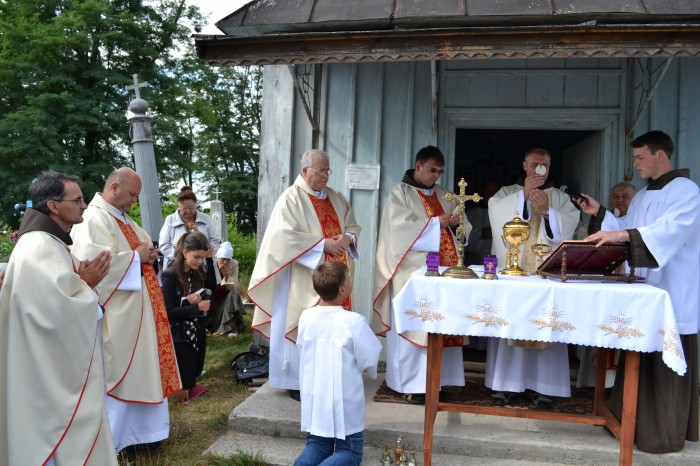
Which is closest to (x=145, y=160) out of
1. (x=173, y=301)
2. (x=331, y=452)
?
(x=173, y=301)

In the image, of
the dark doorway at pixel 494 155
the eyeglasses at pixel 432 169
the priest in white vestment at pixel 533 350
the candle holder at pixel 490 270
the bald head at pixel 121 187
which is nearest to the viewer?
the candle holder at pixel 490 270

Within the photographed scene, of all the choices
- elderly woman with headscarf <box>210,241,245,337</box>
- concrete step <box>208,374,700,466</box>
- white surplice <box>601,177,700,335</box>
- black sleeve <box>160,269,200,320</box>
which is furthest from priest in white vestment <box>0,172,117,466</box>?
elderly woman with headscarf <box>210,241,245,337</box>

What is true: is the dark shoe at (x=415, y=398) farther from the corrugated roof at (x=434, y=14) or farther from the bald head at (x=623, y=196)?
the corrugated roof at (x=434, y=14)

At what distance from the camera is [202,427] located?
16.3ft

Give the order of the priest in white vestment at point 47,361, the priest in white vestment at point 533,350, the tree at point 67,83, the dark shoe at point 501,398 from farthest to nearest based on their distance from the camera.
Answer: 1. the tree at point 67,83
2. the dark shoe at point 501,398
3. the priest in white vestment at point 533,350
4. the priest in white vestment at point 47,361

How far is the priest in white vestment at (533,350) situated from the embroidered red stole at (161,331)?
8.10 ft

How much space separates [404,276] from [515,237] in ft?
3.90

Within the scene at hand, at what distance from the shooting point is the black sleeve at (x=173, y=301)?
17.4 feet

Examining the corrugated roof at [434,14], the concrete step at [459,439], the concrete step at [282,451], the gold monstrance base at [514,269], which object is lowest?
the concrete step at [282,451]

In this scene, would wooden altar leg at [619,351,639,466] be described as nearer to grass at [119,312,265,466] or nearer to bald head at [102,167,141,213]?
grass at [119,312,265,466]

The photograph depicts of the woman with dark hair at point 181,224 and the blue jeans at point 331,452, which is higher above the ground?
the woman with dark hair at point 181,224

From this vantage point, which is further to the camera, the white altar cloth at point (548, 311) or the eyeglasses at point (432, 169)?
the eyeglasses at point (432, 169)

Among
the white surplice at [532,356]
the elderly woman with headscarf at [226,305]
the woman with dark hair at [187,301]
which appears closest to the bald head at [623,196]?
the white surplice at [532,356]

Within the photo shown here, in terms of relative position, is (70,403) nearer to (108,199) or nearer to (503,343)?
(108,199)
